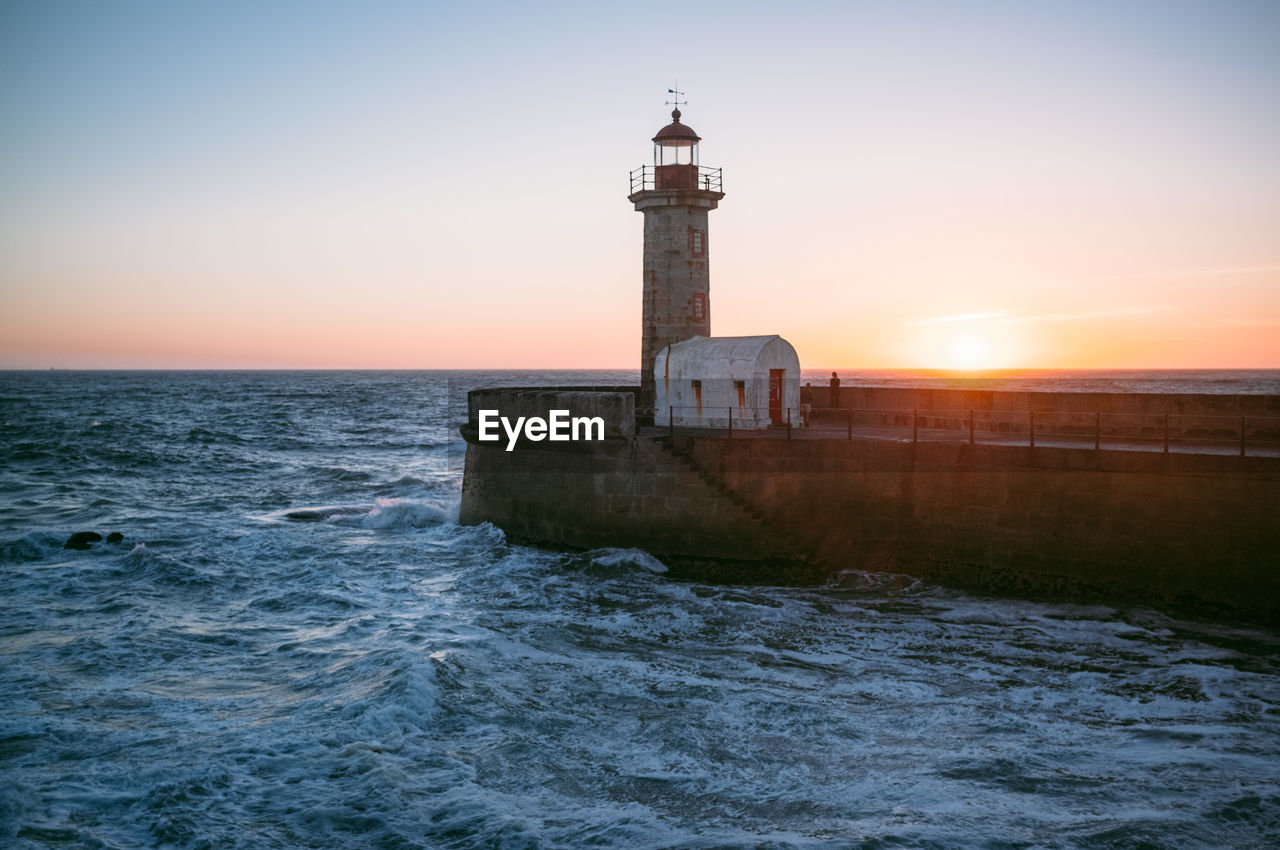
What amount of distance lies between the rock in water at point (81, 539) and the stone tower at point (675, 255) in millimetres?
14129

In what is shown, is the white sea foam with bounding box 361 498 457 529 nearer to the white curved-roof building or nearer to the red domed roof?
the white curved-roof building

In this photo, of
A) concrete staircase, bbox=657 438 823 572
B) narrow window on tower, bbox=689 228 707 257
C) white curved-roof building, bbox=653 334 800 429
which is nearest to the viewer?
concrete staircase, bbox=657 438 823 572

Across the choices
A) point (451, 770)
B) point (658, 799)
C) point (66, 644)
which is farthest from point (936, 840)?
point (66, 644)

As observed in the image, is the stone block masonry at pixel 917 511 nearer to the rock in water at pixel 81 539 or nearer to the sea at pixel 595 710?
the sea at pixel 595 710

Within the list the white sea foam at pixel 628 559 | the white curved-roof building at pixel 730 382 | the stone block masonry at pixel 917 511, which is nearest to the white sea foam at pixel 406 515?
the stone block masonry at pixel 917 511

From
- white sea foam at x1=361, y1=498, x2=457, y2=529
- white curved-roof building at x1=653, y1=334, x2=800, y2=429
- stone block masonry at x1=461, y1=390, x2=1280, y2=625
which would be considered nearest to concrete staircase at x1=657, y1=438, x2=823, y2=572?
stone block masonry at x1=461, y1=390, x2=1280, y2=625

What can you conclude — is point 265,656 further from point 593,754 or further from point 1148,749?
point 1148,749

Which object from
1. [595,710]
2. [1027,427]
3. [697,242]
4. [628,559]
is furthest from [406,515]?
[1027,427]

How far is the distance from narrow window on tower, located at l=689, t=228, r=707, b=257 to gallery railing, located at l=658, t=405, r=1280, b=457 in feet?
14.6

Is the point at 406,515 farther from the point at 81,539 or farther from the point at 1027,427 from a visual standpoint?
the point at 1027,427

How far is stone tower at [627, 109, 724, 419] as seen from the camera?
25031 millimetres

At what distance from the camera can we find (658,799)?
8992mm

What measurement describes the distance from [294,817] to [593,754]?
3.05m

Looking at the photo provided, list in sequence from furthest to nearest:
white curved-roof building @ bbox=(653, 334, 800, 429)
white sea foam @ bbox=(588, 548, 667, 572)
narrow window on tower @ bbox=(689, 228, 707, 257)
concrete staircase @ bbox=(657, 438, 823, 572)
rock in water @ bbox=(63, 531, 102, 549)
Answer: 1. narrow window on tower @ bbox=(689, 228, 707, 257)
2. white curved-roof building @ bbox=(653, 334, 800, 429)
3. rock in water @ bbox=(63, 531, 102, 549)
4. white sea foam @ bbox=(588, 548, 667, 572)
5. concrete staircase @ bbox=(657, 438, 823, 572)
